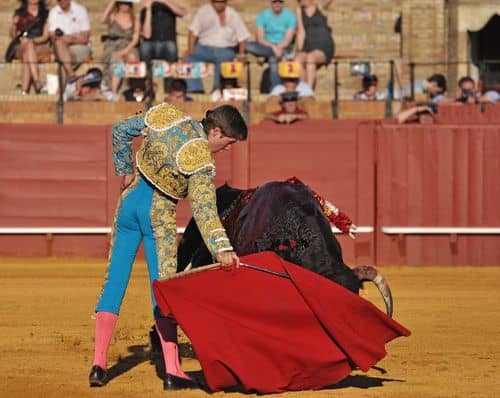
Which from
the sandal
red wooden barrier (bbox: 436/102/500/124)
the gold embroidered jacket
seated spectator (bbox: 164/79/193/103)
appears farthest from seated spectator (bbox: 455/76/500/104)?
the gold embroidered jacket

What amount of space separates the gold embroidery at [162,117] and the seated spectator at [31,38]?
799 centimetres

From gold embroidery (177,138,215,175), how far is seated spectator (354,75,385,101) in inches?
317

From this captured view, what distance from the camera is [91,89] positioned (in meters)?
13.4

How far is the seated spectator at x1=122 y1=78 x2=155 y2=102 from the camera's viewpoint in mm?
13343

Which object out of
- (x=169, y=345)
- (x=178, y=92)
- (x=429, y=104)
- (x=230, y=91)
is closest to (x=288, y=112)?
(x=230, y=91)

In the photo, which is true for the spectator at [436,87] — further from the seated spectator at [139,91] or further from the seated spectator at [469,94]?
the seated spectator at [139,91]

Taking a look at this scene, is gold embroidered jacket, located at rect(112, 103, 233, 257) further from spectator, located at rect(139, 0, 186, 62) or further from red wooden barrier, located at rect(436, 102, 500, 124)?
spectator, located at rect(139, 0, 186, 62)

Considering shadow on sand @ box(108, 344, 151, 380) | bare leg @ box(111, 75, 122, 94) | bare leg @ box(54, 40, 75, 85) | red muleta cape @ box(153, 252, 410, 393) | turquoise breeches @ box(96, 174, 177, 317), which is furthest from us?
bare leg @ box(54, 40, 75, 85)

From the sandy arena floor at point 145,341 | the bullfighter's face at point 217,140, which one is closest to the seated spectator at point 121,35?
the sandy arena floor at point 145,341

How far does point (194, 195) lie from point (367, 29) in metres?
9.36

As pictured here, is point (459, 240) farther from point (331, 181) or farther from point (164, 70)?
point (164, 70)

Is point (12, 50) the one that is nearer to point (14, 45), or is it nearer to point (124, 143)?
point (14, 45)

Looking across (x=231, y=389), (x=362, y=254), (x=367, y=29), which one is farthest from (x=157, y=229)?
(x=367, y=29)

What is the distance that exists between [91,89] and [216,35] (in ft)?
4.31
